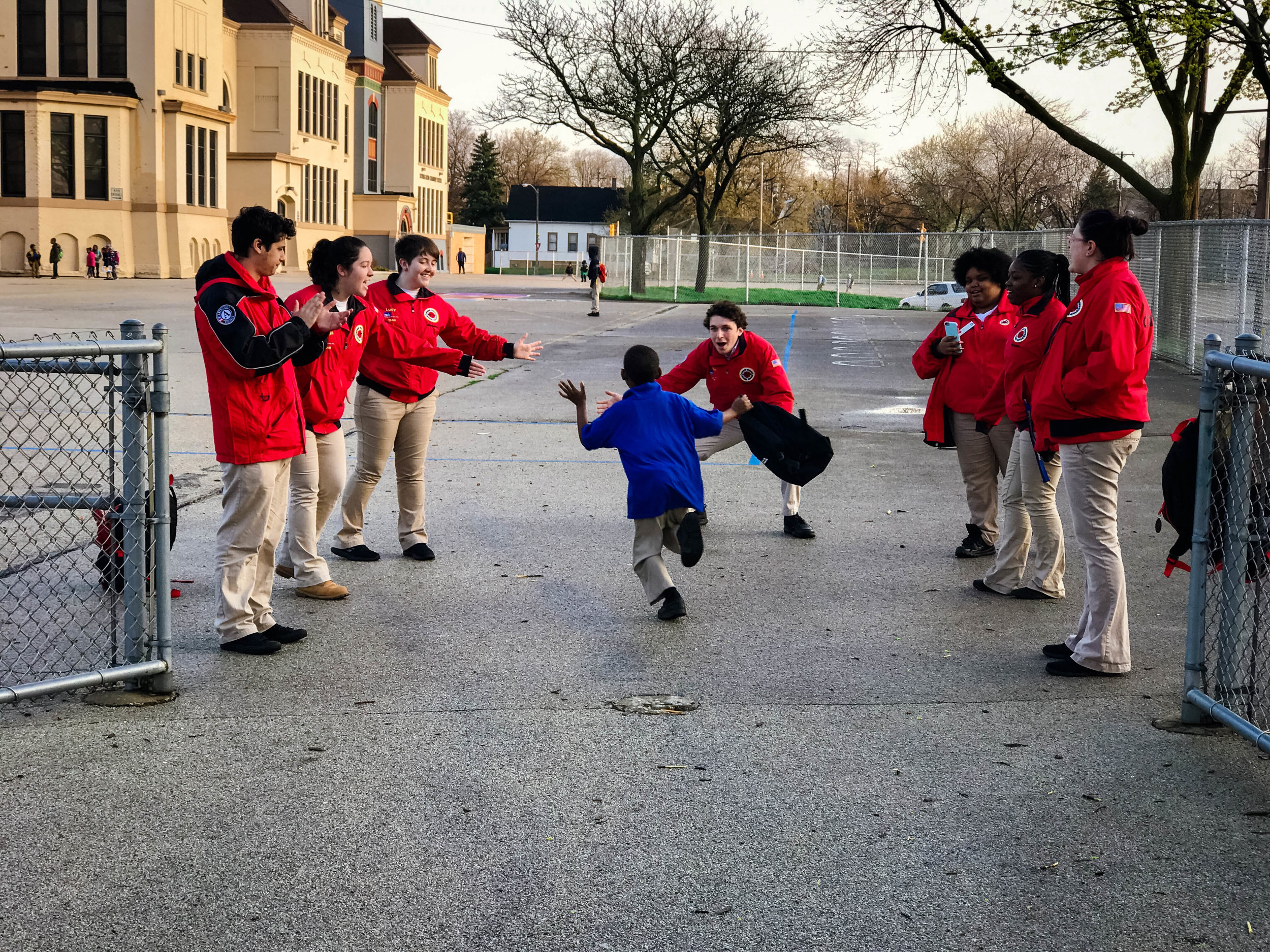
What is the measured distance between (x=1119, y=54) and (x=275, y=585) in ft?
65.2

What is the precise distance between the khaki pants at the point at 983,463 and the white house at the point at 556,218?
390 feet

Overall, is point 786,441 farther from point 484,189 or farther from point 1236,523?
point 484,189

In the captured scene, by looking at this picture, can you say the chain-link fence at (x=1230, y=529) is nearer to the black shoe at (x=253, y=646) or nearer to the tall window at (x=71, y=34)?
the black shoe at (x=253, y=646)

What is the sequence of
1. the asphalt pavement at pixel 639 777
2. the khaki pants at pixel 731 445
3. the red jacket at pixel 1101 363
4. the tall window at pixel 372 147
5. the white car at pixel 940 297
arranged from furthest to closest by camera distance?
1. the tall window at pixel 372 147
2. the white car at pixel 940 297
3. the khaki pants at pixel 731 445
4. the red jacket at pixel 1101 363
5. the asphalt pavement at pixel 639 777

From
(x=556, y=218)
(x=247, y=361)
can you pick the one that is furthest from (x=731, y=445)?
(x=556, y=218)

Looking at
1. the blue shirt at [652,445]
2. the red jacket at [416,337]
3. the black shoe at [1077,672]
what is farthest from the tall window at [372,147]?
the black shoe at [1077,672]

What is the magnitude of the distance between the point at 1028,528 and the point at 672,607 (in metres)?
1.95

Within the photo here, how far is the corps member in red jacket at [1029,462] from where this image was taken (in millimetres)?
6551

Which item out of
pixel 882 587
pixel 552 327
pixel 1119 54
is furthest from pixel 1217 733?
pixel 552 327

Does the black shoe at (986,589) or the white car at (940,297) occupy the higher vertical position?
the white car at (940,297)

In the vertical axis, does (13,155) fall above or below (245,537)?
above

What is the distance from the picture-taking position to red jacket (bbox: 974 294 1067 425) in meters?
6.49

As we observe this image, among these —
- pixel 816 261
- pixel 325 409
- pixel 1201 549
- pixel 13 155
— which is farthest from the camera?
pixel 816 261

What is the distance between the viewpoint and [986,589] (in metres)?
7.10
